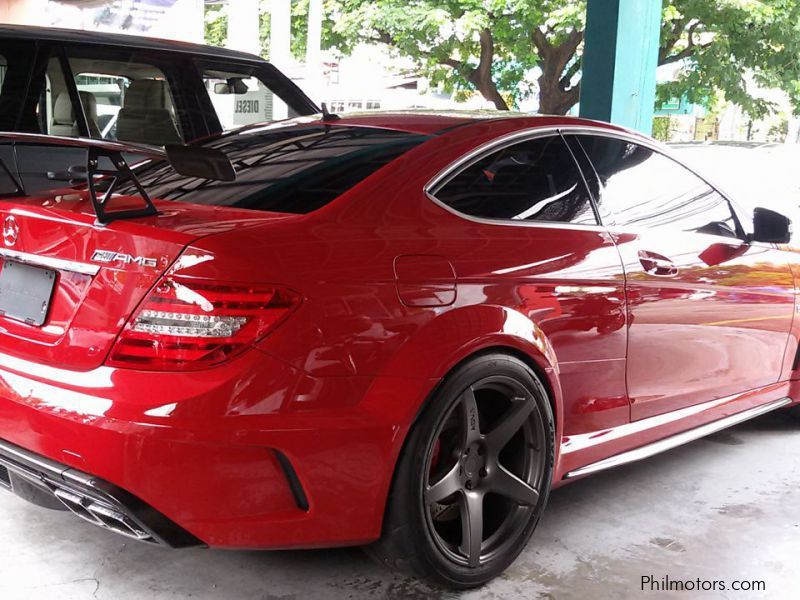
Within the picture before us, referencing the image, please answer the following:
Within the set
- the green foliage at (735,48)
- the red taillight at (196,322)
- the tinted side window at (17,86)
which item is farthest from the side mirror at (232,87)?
the green foliage at (735,48)

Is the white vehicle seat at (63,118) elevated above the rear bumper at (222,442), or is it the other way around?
the white vehicle seat at (63,118)

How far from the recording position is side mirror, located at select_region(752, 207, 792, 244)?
3.91 meters

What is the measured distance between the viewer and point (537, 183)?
10.2 ft

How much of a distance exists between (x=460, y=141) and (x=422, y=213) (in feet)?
1.22

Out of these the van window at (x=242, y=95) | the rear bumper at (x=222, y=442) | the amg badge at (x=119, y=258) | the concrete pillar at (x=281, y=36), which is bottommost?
the rear bumper at (x=222, y=442)

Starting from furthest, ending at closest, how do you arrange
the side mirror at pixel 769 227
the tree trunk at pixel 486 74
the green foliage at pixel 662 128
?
the green foliage at pixel 662 128, the tree trunk at pixel 486 74, the side mirror at pixel 769 227

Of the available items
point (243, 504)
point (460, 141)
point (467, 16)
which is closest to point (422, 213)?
point (460, 141)

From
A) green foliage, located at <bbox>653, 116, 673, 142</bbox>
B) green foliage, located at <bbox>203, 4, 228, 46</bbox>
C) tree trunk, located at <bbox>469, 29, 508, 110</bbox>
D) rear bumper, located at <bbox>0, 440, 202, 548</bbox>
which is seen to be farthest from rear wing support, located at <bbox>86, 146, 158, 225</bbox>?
green foliage, located at <bbox>653, 116, 673, 142</bbox>

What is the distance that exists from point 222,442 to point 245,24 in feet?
42.5

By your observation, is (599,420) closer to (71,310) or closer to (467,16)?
(71,310)

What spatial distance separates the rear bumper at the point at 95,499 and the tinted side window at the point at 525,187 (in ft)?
3.93

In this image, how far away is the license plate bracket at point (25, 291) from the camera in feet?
8.20

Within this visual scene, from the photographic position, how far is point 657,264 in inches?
132

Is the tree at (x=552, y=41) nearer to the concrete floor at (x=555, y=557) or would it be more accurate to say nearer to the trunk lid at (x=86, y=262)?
the concrete floor at (x=555, y=557)
